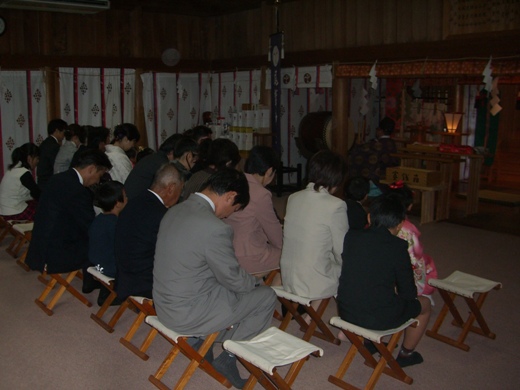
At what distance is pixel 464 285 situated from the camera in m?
3.61

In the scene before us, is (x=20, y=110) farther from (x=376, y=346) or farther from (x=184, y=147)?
(x=376, y=346)

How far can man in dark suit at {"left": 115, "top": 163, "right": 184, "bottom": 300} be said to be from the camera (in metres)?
3.34

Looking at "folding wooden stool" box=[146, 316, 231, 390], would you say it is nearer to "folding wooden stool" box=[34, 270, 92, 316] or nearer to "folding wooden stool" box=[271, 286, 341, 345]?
"folding wooden stool" box=[271, 286, 341, 345]

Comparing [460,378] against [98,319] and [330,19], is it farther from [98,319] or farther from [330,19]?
[330,19]

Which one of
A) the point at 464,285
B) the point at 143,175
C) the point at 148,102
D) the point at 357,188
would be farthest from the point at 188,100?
the point at 464,285

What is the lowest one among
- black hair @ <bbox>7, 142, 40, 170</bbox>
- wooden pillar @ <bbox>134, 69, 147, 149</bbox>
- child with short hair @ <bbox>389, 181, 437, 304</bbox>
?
child with short hair @ <bbox>389, 181, 437, 304</bbox>

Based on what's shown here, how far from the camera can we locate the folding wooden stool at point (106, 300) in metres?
3.80

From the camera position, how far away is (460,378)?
328 centimetres

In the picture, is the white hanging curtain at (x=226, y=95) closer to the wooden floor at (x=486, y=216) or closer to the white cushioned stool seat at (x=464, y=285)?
the wooden floor at (x=486, y=216)

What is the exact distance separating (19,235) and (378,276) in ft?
12.3

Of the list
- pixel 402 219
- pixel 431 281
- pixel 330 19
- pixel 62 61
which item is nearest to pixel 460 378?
pixel 431 281

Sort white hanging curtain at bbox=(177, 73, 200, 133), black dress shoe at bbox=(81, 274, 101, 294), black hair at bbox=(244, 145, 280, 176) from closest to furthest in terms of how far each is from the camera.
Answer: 1. black hair at bbox=(244, 145, 280, 176)
2. black dress shoe at bbox=(81, 274, 101, 294)
3. white hanging curtain at bbox=(177, 73, 200, 133)

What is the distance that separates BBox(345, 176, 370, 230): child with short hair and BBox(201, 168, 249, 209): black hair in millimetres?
944

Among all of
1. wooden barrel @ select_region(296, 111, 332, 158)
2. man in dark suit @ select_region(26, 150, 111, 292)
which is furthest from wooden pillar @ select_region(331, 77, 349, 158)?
man in dark suit @ select_region(26, 150, 111, 292)
